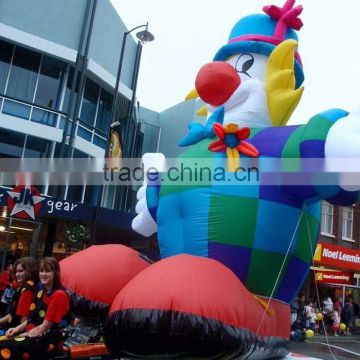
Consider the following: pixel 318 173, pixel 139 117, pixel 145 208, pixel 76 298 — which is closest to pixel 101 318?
pixel 76 298

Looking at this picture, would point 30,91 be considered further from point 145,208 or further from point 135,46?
point 145,208

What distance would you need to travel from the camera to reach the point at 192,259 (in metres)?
3.82

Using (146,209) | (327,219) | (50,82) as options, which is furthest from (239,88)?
(327,219)

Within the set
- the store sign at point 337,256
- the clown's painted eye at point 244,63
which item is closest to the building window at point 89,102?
the store sign at point 337,256

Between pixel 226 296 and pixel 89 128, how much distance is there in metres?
15.2

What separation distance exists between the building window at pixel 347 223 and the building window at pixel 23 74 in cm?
1529

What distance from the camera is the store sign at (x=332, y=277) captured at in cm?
1875

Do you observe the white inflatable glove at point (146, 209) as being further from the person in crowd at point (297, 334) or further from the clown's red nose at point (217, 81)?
the person in crowd at point (297, 334)

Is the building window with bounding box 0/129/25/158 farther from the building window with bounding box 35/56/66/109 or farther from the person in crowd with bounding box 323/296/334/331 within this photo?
the person in crowd with bounding box 323/296/334/331

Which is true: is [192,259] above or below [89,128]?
below

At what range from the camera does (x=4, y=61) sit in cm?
1614

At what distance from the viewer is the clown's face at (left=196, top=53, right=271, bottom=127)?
4727 millimetres

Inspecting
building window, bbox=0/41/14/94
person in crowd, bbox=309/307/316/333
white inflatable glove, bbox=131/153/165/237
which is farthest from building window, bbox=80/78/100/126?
white inflatable glove, bbox=131/153/165/237

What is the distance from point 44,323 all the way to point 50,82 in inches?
567
